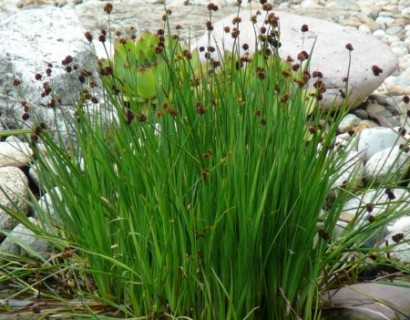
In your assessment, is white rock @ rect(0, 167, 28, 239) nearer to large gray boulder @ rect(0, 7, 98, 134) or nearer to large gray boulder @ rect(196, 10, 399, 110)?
large gray boulder @ rect(0, 7, 98, 134)

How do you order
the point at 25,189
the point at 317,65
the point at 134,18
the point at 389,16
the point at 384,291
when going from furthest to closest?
the point at 389,16, the point at 134,18, the point at 317,65, the point at 25,189, the point at 384,291

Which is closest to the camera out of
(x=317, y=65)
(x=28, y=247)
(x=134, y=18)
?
(x=28, y=247)

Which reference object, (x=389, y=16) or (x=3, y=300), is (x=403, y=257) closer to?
(x=3, y=300)

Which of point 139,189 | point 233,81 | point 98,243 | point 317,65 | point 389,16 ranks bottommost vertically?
point 389,16

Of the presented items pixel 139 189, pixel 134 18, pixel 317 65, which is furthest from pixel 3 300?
pixel 134 18

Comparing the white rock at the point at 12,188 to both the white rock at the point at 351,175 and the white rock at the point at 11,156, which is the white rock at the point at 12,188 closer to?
the white rock at the point at 11,156

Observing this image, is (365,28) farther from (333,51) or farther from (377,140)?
(377,140)
